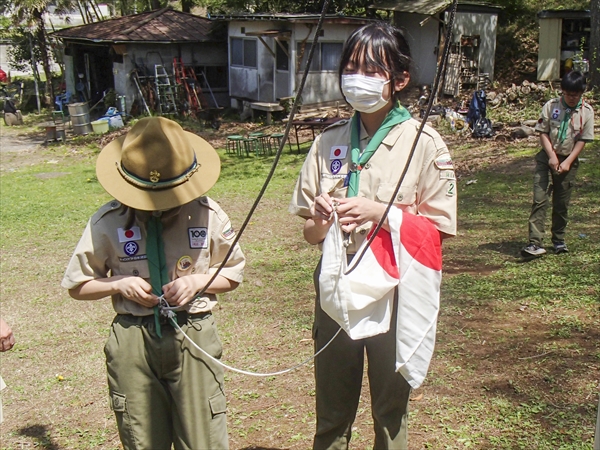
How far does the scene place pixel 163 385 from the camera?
243 cm

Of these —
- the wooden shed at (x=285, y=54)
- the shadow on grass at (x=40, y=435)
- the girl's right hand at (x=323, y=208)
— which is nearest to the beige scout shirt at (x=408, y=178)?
the girl's right hand at (x=323, y=208)

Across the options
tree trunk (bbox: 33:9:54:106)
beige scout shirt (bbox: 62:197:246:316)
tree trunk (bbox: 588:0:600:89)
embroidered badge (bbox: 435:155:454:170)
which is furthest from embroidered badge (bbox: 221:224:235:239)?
tree trunk (bbox: 33:9:54:106)

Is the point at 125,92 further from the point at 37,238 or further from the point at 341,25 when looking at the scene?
the point at 37,238

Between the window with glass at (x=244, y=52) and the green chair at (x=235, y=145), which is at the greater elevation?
the window with glass at (x=244, y=52)

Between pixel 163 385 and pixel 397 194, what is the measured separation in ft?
3.54

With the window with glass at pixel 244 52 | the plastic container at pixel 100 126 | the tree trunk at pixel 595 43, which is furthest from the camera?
the window with glass at pixel 244 52

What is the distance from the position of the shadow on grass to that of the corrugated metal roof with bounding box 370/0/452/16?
17544mm

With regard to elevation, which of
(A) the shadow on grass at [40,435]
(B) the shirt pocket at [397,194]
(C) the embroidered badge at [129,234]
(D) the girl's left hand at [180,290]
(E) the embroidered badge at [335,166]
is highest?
(E) the embroidered badge at [335,166]

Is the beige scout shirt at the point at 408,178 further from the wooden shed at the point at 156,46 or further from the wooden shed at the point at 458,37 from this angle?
the wooden shed at the point at 156,46

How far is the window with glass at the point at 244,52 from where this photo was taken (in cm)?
2048

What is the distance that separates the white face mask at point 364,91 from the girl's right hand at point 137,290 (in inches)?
37.7

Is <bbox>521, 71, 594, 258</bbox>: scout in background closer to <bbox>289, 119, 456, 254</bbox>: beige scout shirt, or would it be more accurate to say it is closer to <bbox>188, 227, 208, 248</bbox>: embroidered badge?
<bbox>289, 119, 456, 254</bbox>: beige scout shirt

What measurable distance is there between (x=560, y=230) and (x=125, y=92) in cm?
1720

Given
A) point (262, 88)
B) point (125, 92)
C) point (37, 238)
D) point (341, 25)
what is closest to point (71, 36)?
point (125, 92)
